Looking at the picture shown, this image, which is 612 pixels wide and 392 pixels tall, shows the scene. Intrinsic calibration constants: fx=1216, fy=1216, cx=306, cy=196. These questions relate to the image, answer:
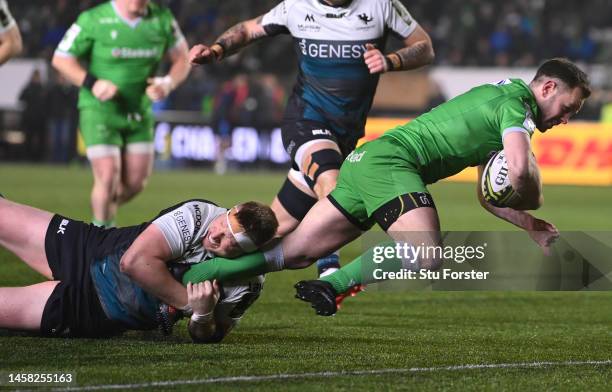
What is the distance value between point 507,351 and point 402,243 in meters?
0.82

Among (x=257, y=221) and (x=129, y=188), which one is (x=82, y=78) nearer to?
(x=129, y=188)

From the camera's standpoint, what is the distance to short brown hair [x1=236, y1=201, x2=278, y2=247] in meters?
6.11

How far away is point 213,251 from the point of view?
6.15 meters

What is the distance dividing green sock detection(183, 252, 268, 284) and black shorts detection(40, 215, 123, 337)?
479 millimetres

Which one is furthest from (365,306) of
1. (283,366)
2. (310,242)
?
(283,366)

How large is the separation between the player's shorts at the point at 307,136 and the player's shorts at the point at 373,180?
1.66 metres

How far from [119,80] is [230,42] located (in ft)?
9.23

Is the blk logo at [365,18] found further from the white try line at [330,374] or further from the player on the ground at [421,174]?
the white try line at [330,374]

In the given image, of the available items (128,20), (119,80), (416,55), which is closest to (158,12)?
(128,20)

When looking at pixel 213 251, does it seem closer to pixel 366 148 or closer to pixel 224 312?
pixel 224 312

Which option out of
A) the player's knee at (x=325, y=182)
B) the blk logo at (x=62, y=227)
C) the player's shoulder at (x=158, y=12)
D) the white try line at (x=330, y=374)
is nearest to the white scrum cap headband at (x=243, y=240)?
the blk logo at (x=62, y=227)


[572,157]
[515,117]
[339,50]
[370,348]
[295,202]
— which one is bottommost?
[572,157]

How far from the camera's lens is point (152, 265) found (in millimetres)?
5926

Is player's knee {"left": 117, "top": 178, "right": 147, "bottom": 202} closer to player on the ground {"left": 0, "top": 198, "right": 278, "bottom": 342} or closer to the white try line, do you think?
player on the ground {"left": 0, "top": 198, "right": 278, "bottom": 342}
